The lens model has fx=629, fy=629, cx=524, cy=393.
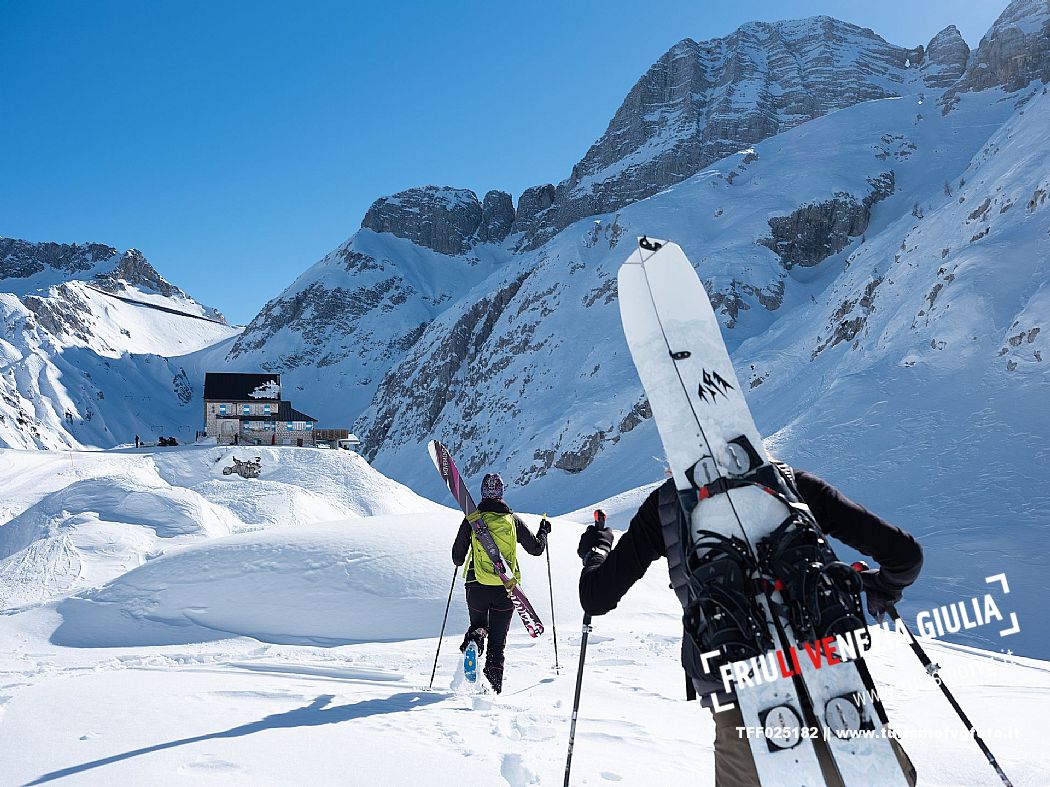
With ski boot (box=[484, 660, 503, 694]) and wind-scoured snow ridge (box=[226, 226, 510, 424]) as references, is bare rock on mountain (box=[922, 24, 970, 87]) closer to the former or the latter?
wind-scoured snow ridge (box=[226, 226, 510, 424])

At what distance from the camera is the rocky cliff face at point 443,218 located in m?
125

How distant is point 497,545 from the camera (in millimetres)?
6062

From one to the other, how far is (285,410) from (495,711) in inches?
1783

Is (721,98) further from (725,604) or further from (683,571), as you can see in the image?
(725,604)

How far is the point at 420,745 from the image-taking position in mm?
3646

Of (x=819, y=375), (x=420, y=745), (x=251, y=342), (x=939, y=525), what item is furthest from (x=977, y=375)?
(x=251, y=342)

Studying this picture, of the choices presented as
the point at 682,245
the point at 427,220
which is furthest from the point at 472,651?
the point at 427,220

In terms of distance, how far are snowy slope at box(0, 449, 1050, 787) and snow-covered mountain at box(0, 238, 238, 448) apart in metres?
71.2

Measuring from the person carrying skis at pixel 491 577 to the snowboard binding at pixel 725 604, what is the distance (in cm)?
341

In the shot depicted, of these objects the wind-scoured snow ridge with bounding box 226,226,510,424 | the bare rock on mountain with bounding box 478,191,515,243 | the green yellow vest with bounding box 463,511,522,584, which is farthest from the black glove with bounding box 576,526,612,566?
the bare rock on mountain with bounding box 478,191,515,243

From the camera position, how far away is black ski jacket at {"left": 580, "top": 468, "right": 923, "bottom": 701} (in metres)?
→ 2.60

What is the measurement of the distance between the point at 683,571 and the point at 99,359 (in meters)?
114

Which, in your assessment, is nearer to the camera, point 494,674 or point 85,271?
point 494,674

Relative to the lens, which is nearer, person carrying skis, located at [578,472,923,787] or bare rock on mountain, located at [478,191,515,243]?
person carrying skis, located at [578,472,923,787]
